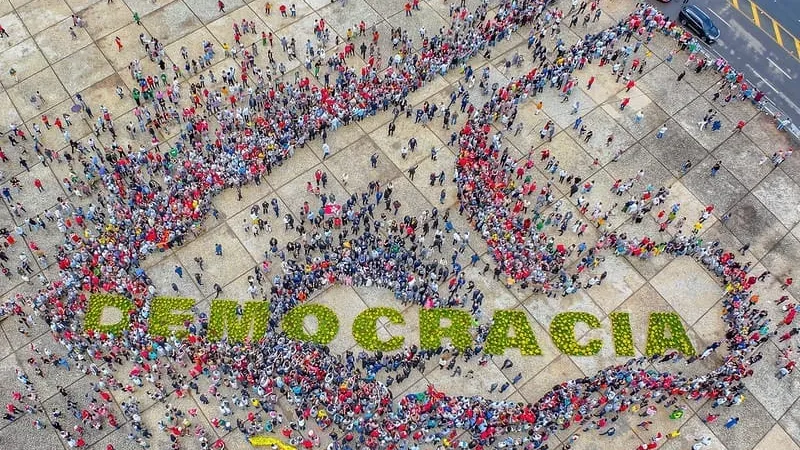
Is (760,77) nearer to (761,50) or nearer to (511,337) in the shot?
(761,50)

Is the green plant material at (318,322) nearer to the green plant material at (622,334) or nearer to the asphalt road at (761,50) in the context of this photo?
the green plant material at (622,334)

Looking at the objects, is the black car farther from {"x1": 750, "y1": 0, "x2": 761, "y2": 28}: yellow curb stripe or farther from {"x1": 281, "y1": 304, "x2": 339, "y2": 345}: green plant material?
{"x1": 281, "y1": 304, "x2": 339, "y2": 345}: green plant material

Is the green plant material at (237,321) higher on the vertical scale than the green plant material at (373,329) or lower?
higher

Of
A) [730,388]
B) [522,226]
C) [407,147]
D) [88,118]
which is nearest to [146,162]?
[88,118]

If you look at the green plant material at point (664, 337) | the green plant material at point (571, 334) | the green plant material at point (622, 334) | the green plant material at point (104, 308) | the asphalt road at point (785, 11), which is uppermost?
the green plant material at point (104, 308)

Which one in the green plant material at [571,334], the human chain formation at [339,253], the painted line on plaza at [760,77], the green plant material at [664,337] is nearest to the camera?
the human chain formation at [339,253]

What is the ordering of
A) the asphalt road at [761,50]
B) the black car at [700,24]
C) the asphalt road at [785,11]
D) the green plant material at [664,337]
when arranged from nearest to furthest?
the green plant material at [664,337] → the asphalt road at [761,50] → the black car at [700,24] → the asphalt road at [785,11]

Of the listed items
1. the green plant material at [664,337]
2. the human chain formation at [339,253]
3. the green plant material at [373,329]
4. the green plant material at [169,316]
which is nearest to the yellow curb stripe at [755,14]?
the human chain formation at [339,253]

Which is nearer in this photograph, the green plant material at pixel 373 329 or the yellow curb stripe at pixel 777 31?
the green plant material at pixel 373 329
